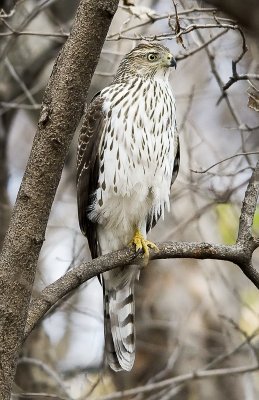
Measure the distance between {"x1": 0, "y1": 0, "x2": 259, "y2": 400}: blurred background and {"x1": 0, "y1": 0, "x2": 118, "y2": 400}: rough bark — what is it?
254 cm

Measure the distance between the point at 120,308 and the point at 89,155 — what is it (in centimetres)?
106

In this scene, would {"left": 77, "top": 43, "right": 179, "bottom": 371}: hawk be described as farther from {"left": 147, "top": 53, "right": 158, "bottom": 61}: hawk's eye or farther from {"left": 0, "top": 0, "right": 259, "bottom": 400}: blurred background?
{"left": 0, "top": 0, "right": 259, "bottom": 400}: blurred background

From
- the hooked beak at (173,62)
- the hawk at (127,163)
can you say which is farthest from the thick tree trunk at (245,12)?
the hooked beak at (173,62)

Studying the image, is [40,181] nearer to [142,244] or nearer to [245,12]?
[142,244]

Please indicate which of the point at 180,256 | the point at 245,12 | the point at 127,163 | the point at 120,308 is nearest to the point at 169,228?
the point at 120,308

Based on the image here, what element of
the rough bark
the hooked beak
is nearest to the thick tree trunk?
the rough bark

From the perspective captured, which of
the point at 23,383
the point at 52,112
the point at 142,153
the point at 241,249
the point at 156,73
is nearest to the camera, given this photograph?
the point at 52,112

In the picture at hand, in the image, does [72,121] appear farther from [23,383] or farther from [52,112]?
[23,383]

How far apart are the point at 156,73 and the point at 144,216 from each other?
93cm

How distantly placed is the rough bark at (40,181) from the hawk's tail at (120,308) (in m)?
1.89

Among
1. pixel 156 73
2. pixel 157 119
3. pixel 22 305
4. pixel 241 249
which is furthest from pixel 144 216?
pixel 22 305

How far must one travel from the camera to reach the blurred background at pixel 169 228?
5.82 metres

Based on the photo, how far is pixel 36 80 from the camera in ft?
23.0

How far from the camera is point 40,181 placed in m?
2.58
